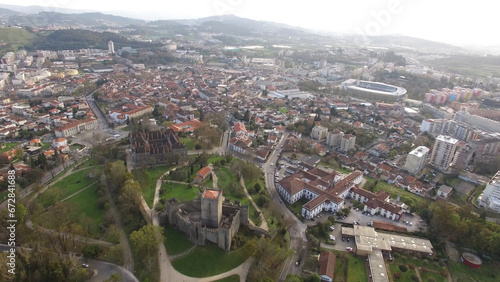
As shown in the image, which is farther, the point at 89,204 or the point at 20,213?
the point at 89,204

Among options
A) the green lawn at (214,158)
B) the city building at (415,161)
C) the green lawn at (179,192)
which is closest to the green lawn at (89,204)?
the green lawn at (179,192)

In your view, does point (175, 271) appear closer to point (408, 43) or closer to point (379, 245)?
point (379, 245)

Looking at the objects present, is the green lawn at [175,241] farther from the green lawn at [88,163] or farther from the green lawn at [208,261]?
the green lawn at [88,163]

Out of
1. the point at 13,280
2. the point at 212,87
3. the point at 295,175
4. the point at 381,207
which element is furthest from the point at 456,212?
the point at 212,87

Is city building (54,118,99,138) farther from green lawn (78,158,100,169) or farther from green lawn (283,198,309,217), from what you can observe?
green lawn (283,198,309,217)

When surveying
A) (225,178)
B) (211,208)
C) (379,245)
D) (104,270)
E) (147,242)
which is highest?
(211,208)

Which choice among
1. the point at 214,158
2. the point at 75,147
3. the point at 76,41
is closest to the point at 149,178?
the point at 214,158
